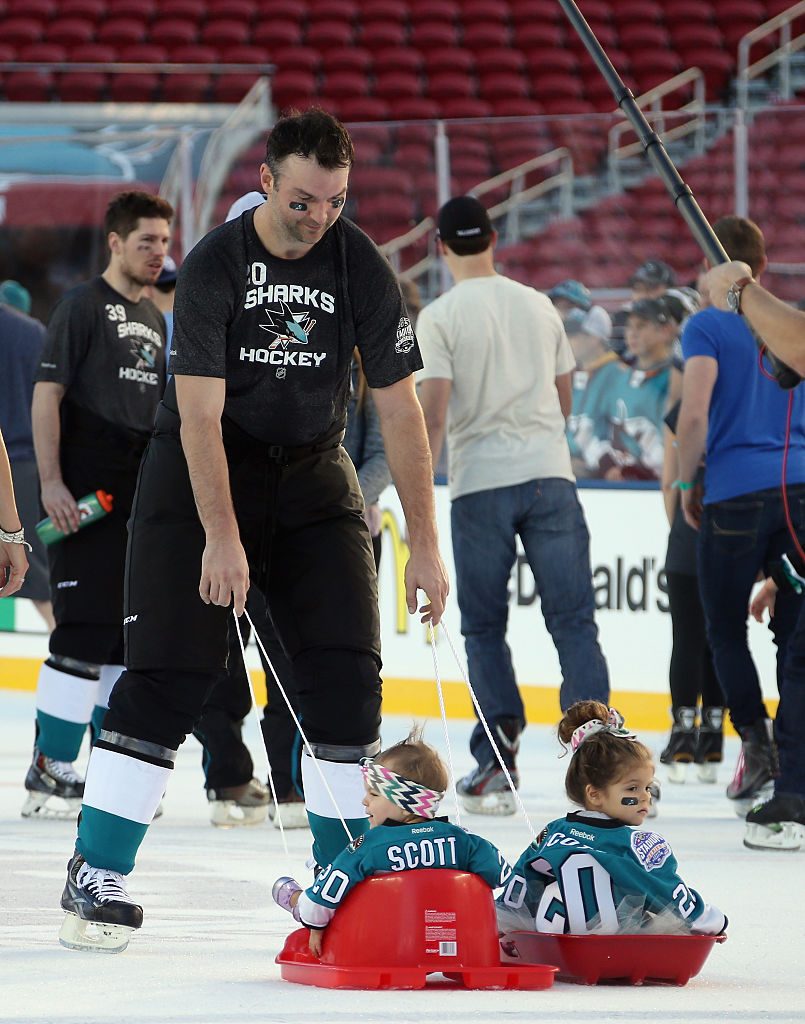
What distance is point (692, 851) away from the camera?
A: 4574 mm

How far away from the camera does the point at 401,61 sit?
14594mm

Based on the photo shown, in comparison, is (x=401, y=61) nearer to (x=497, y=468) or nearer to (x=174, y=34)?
(x=174, y=34)

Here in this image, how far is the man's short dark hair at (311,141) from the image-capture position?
3.06 m

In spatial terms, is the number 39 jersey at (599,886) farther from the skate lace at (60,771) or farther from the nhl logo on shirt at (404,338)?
the skate lace at (60,771)

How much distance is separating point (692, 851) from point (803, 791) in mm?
305

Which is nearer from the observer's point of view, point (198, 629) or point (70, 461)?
point (198, 629)

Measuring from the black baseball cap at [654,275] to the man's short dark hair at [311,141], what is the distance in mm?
4957

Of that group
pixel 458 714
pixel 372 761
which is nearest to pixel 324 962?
pixel 372 761

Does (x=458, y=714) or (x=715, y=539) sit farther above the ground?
(x=715, y=539)

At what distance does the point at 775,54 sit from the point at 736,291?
10.5 meters

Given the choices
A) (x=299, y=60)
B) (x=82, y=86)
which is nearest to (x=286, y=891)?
(x=82, y=86)

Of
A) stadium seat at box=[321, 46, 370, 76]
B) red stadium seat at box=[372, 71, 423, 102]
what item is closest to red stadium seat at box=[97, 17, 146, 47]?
stadium seat at box=[321, 46, 370, 76]

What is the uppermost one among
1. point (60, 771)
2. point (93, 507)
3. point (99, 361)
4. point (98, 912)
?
point (99, 361)

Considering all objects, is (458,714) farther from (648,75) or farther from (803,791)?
(648,75)
